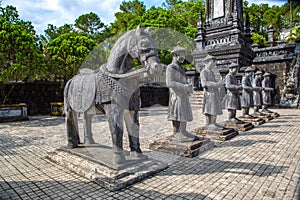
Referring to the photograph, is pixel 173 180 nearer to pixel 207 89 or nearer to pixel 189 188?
pixel 189 188

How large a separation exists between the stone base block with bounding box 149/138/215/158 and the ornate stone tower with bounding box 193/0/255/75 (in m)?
12.3

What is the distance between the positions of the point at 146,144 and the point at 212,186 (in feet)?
9.63

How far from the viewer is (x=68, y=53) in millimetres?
13406

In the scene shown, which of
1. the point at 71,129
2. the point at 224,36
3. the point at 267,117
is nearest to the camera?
the point at 71,129

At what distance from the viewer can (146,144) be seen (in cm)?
611

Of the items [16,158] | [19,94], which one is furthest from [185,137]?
[19,94]

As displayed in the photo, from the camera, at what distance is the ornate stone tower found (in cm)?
1777

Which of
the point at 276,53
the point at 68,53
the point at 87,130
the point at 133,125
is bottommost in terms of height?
the point at 87,130

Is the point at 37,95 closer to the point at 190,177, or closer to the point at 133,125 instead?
the point at 133,125

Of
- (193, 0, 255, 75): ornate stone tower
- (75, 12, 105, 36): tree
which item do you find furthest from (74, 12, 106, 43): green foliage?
(193, 0, 255, 75): ornate stone tower

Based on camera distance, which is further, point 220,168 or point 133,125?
point 220,168

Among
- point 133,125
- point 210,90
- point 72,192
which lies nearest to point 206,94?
point 210,90

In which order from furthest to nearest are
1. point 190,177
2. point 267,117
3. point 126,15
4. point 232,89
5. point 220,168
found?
point 126,15, point 267,117, point 232,89, point 220,168, point 190,177

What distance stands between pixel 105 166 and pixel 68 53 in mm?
11311
